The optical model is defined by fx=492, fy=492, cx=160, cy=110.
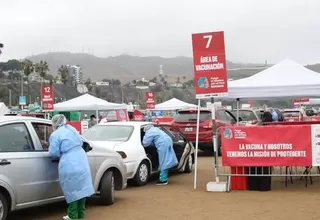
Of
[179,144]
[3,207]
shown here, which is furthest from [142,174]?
[3,207]

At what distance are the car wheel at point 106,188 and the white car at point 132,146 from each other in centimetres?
176

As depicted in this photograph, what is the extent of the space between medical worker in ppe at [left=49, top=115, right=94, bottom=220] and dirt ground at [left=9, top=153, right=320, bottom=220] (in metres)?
0.65

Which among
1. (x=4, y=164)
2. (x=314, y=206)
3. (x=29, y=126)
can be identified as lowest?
(x=314, y=206)

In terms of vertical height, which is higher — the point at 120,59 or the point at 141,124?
the point at 120,59

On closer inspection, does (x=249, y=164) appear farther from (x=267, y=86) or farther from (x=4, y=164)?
(x=4, y=164)

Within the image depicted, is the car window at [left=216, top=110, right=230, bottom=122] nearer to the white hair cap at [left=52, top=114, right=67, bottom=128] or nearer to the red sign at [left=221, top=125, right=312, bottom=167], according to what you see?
the red sign at [left=221, top=125, right=312, bottom=167]

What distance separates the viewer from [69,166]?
23.9 feet

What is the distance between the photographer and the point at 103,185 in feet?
28.4

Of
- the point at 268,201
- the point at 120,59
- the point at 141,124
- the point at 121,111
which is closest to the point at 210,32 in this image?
the point at 141,124

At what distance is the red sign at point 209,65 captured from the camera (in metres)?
10.6

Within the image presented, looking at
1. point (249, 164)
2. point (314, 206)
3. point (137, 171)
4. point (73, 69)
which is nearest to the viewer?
point (314, 206)

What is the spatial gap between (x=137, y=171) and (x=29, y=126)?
398 cm

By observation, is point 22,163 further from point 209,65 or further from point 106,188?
point 209,65

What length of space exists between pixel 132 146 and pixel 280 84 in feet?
14.6
